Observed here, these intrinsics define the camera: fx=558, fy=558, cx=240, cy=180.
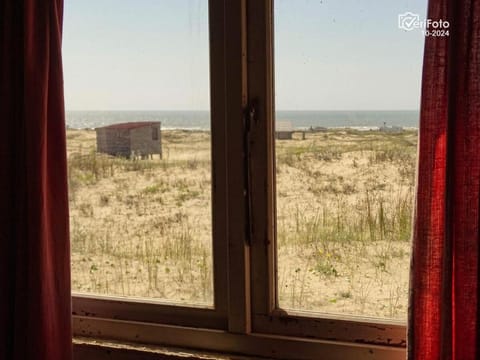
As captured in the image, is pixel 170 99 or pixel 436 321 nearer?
pixel 436 321

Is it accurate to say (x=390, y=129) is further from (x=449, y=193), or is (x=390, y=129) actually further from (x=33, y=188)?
(x=33, y=188)

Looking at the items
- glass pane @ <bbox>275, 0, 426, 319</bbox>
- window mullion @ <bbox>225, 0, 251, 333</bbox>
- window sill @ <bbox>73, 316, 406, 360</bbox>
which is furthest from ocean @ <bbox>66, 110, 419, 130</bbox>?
window sill @ <bbox>73, 316, 406, 360</bbox>

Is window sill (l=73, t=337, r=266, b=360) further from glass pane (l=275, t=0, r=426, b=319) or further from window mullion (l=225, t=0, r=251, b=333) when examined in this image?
glass pane (l=275, t=0, r=426, b=319)

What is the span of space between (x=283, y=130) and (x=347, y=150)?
8.0 inches

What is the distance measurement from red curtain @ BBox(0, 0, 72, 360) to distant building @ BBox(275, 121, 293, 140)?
0.64 meters

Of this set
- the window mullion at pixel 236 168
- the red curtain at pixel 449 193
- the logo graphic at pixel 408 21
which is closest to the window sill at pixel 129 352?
the window mullion at pixel 236 168

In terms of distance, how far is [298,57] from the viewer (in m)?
1.69

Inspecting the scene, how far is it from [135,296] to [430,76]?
119cm

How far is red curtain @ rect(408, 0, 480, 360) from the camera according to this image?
1.32 metres


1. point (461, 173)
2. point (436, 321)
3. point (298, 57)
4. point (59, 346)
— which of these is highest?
point (298, 57)

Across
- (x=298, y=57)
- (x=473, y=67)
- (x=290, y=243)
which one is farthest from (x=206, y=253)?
(x=473, y=67)

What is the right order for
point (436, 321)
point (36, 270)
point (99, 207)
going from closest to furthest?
point (436, 321) < point (36, 270) < point (99, 207)

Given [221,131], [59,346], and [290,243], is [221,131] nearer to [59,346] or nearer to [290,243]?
[290,243]

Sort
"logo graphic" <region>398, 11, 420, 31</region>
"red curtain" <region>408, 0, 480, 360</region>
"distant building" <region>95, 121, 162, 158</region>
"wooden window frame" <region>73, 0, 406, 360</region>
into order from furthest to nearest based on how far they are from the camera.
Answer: "distant building" <region>95, 121, 162, 158</region> < "wooden window frame" <region>73, 0, 406, 360</region> < "logo graphic" <region>398, 11, 420, 31</region> < "red curtain" <region>408, 0, 480, 360</region>
